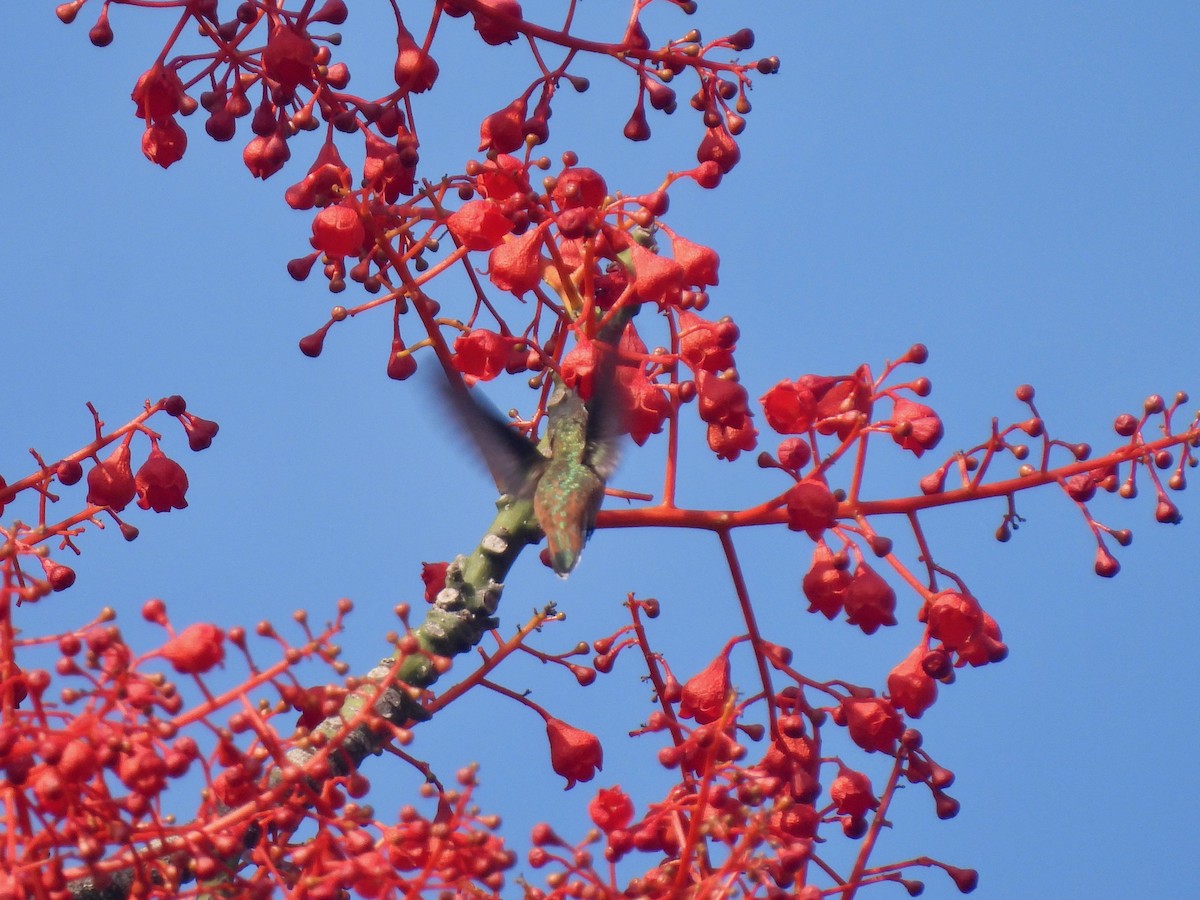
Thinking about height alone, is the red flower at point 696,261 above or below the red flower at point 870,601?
above

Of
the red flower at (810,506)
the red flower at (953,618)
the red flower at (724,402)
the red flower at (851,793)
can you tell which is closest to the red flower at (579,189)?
the red flower at (724,402)

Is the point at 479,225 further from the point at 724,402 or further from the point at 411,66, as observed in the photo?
the point at 724,402

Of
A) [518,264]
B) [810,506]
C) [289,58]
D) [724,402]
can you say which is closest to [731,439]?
[724,402]

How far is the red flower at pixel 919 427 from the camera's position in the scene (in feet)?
12.8

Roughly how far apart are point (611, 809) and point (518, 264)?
1166mm

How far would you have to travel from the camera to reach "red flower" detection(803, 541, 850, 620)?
3.80 meters

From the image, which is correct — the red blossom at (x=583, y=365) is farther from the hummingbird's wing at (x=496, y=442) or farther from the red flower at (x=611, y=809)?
the red flower at (x=611, y=809)

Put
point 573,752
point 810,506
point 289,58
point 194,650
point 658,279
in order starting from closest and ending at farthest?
point 194,650
point 810,506
point 658,279
point 289,58
point 573,752

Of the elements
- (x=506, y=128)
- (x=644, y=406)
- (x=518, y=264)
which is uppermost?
(x=506, y=128)

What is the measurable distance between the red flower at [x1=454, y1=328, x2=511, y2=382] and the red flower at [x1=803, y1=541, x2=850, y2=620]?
2.64 feet

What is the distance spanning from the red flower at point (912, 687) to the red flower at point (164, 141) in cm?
204

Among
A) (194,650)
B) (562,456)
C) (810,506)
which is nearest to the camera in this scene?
(194,650)

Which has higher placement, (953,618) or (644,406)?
(644,406)

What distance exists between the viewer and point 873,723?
3.79 m
